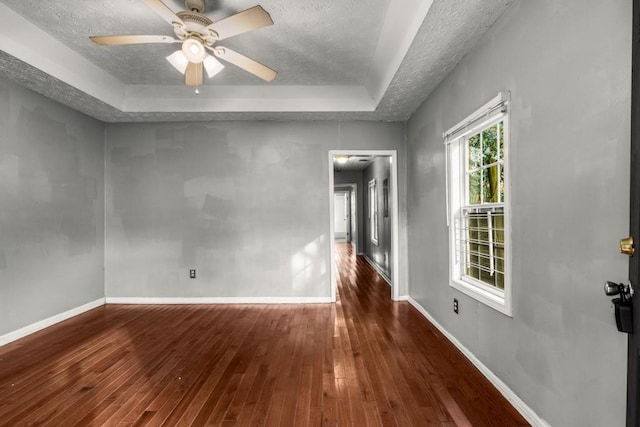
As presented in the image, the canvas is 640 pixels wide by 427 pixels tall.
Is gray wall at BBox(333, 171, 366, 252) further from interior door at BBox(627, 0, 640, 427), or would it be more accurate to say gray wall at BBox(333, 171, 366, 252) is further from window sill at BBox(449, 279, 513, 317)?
interior door at BBox(627, 0, 640, 427)

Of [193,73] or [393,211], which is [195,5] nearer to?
[193,73]

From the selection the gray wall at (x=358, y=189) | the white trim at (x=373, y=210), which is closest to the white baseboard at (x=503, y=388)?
the white trim at (x=373, y=210)

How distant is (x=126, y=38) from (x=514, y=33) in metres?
2.62

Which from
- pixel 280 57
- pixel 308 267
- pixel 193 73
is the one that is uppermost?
pixel 280 57

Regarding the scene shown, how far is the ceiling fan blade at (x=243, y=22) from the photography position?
199 centimetres

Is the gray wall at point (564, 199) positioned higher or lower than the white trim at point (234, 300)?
higher

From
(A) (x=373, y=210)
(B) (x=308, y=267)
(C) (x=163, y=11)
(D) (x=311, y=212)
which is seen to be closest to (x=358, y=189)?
(A) (x=373, y=210)

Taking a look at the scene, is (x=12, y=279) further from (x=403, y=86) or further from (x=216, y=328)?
(x=403, y=86)

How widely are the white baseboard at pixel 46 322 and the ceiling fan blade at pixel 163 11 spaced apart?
11.1 ft

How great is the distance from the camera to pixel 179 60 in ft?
8.40

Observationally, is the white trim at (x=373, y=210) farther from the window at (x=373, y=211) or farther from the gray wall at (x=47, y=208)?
the gray wall at (x=47, y=208)

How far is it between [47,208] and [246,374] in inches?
119

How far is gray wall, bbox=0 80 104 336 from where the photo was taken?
10.2ft

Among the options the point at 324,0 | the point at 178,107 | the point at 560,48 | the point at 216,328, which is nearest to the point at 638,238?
the point at 560,48
